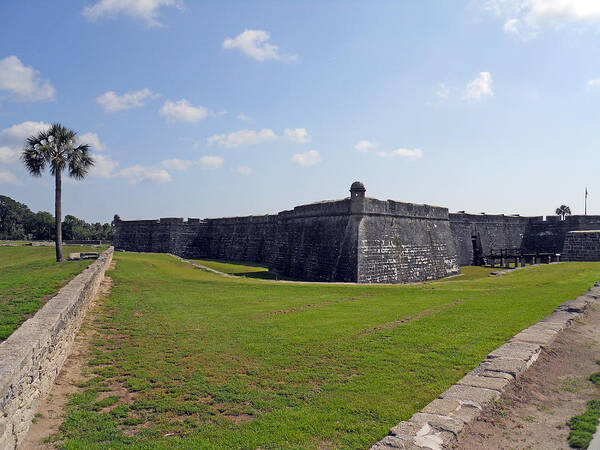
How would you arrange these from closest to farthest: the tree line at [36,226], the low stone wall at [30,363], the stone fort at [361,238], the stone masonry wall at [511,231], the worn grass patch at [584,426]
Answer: the worn grass patch at [584,426] < the low stone wall at [30,363] < the stone fort at [361,238] < the stone masonry wall at [511,231] < the tree line at [36,226]

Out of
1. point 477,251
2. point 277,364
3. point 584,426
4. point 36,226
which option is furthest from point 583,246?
point 36,226

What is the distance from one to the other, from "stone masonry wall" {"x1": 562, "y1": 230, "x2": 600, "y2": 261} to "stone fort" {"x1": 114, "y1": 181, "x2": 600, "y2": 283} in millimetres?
52

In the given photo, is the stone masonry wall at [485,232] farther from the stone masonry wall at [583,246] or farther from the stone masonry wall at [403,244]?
the stone masonry wall at [583,246]

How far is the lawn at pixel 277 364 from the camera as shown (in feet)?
14.2

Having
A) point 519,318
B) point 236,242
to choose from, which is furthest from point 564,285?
point 236,242

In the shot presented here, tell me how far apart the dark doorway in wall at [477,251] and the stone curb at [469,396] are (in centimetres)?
2957

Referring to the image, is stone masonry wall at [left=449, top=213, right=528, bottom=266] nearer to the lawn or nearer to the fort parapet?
the fort parapet

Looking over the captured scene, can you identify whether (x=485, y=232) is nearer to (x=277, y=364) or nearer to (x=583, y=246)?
(x=583, y=246)

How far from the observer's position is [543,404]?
15.7ft

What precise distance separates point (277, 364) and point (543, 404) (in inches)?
146

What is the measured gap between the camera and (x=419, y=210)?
2520cm

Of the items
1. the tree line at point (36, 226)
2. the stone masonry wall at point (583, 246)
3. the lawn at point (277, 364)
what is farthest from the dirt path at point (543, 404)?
the tree line at point (36, 226)

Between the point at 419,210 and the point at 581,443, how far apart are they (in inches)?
875

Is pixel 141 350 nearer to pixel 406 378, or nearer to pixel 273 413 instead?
pixel 273 413
